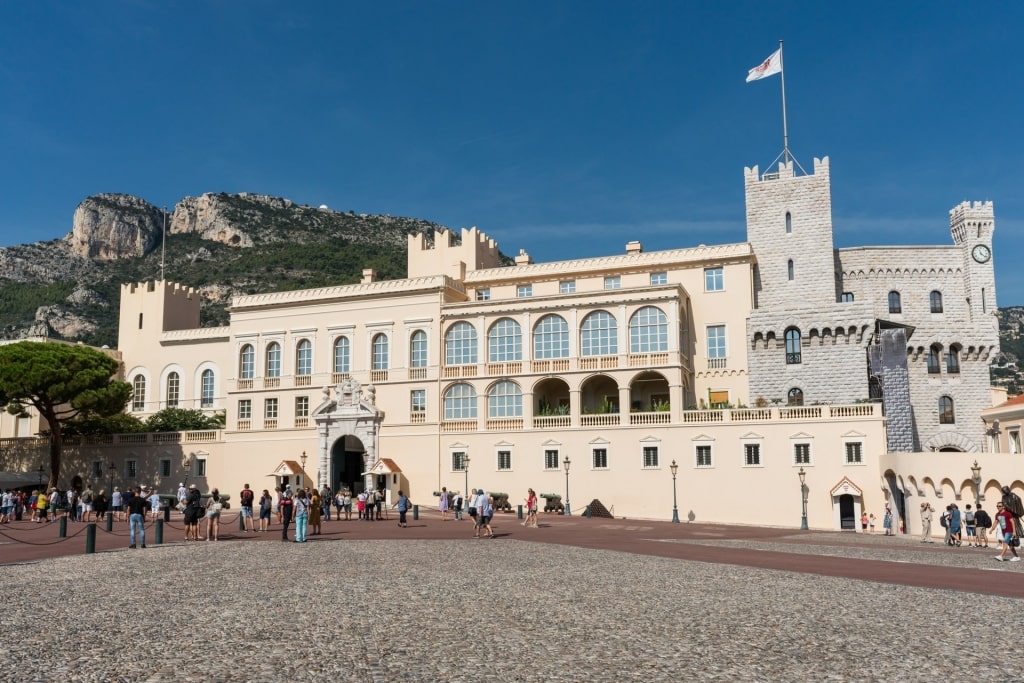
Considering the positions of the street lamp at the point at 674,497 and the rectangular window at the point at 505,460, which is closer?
the street lamp at the point at 674,497

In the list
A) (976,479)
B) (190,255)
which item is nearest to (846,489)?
(976,479)

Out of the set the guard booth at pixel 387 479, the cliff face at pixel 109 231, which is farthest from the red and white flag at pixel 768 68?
the cliff face at pixel 109 231

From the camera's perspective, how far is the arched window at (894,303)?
5531cm

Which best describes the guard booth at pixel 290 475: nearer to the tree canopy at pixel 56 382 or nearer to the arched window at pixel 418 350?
the arched window at pixel 418 350

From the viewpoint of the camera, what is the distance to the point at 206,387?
6216cm

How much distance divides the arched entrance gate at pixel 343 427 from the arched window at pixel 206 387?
12157mm

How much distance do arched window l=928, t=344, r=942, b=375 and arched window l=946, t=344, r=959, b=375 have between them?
57 centimetres

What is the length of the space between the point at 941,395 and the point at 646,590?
42.2m

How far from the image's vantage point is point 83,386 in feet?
177

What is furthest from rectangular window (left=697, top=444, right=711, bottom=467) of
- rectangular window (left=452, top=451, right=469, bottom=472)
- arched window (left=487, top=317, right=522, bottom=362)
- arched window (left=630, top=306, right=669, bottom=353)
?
rectangular window (left=452, top=451, right=469, bottom=472)

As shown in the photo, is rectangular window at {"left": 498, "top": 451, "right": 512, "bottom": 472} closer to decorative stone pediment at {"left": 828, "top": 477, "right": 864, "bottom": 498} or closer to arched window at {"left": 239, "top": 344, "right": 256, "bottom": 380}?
decorative stone pediment at {"left": 828, "top": 477, "right": 864, "bottom": 498}

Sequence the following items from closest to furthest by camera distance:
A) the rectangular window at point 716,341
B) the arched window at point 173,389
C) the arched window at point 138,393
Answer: the rectangular window at point 716,341 → the arched window at point 173,389 → the arched window at point 138,393

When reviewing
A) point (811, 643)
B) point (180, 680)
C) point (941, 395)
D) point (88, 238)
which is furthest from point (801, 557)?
point (88, 238)

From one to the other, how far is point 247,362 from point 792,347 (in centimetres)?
3407
